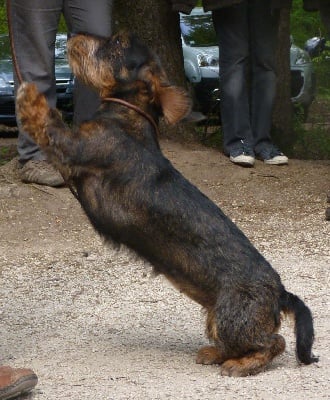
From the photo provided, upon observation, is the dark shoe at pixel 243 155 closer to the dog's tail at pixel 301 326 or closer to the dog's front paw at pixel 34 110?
the dog's tail at pixel 301 326

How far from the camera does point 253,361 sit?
214 inches

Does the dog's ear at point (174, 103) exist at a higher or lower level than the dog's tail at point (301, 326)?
higher

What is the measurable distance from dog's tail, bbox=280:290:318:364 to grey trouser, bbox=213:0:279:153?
447cm

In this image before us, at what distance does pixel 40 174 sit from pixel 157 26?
A: 7.91 feet

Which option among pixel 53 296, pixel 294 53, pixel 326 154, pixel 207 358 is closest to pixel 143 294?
pixel 53 296

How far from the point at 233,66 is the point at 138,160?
443cm

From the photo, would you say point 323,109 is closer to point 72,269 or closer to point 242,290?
point 72,269

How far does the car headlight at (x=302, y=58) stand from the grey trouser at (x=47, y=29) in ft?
21.6

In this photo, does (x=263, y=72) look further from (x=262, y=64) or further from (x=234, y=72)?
(x=234, y=72)

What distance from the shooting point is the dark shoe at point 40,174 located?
29.5 feet

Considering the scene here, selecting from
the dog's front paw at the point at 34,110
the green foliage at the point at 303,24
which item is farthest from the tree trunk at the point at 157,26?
the dog's front paw at the point at 34,110

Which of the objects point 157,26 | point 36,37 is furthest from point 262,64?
point 36,37

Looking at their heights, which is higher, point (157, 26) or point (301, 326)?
point (157, 26)

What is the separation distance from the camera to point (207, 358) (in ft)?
18.5
